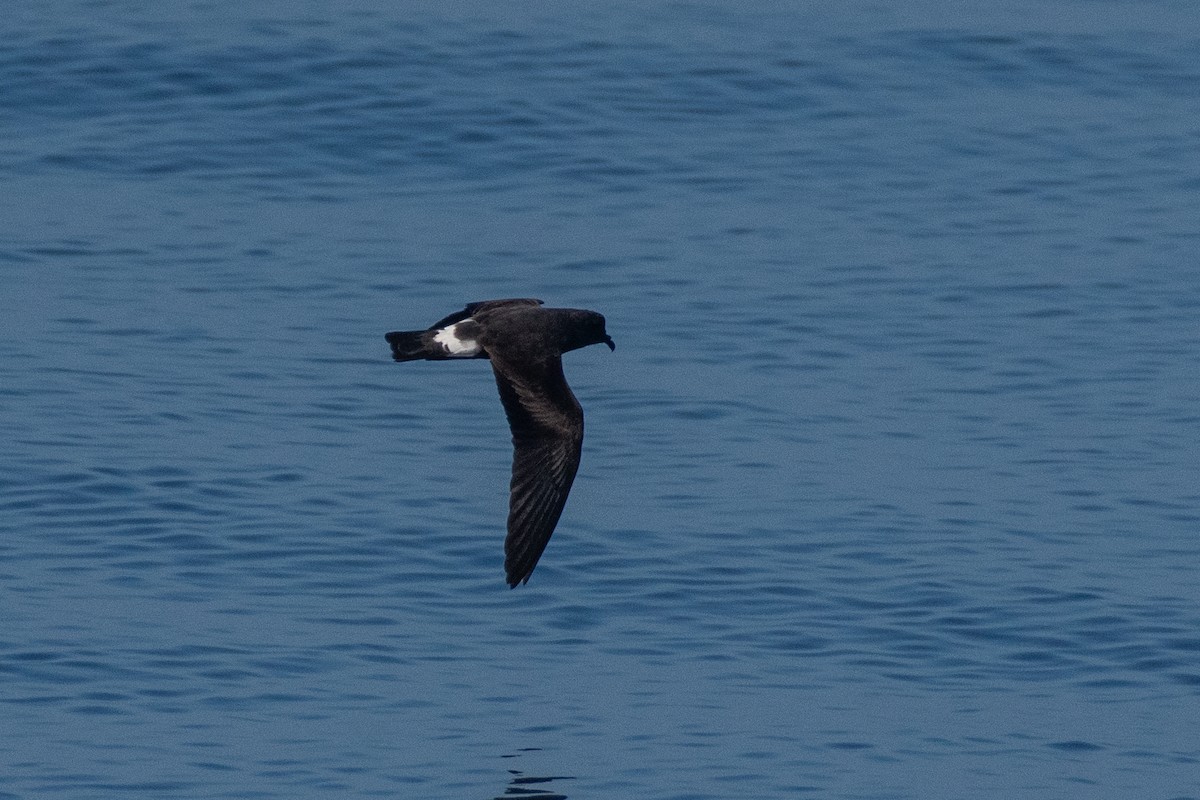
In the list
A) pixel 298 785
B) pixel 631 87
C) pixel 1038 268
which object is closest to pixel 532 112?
pixel 631 87

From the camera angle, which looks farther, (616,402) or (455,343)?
(616,402)

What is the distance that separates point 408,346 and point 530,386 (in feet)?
1.68

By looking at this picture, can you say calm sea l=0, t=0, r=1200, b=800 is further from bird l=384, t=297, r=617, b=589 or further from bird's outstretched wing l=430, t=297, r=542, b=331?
bird's outstretched wing l=430, t=297, r=542, b=331

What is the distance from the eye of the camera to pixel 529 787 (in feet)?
27.6

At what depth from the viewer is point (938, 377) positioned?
45.6 feet

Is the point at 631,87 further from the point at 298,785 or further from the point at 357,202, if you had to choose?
the point at 298,785

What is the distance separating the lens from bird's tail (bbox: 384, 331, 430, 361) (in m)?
8.77

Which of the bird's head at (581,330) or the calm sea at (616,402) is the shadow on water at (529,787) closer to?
the calm sea at (616,402)

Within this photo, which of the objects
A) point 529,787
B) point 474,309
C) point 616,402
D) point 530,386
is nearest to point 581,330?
point 530,386

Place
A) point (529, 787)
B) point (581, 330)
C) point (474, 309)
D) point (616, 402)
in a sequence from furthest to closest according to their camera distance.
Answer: point (616, 402)
point (474, 309)
point (581, 330)
point (529, 787)

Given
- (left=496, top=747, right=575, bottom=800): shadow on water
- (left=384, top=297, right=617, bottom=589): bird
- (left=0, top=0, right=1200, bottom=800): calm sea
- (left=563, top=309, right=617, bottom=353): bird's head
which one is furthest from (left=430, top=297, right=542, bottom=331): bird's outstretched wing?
(left=496, top=747, right=575, bottom=800): shadow on water

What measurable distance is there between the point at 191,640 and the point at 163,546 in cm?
112

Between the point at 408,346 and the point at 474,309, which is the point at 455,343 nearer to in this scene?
the point at 408,346

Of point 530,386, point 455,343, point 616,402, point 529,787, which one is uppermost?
point 455,343
